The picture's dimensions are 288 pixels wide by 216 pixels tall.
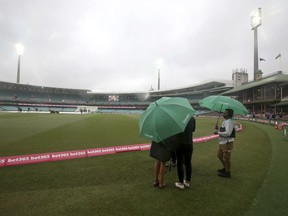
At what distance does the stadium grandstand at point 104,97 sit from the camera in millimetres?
47375

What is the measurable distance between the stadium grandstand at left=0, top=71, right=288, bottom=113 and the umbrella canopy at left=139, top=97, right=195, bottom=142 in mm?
42908

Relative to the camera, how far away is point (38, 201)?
3.98 meters

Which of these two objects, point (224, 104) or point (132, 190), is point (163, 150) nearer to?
point (132, 190)

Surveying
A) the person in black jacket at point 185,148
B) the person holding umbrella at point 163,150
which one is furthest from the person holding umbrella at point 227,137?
the person holding umbrella at point 163,150

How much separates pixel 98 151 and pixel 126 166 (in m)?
2.09

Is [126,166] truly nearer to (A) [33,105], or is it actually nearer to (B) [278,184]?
(B) [278,184]

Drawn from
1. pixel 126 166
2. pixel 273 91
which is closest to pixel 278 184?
pixel 126 166

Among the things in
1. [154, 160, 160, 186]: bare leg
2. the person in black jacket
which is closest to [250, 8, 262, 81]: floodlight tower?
the person in black jacket

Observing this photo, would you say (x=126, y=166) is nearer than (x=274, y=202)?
No

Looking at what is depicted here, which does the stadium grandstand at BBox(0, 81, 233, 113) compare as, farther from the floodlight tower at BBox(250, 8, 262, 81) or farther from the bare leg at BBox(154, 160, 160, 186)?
the bare leg at BBox(154, 160, 160, 186)

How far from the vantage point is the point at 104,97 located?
111562 mm

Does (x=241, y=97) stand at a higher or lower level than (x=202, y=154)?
higher

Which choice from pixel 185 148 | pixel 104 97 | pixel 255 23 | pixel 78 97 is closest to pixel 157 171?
pixel 185 148

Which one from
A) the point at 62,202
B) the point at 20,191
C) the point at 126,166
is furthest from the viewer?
the point at 126,166
